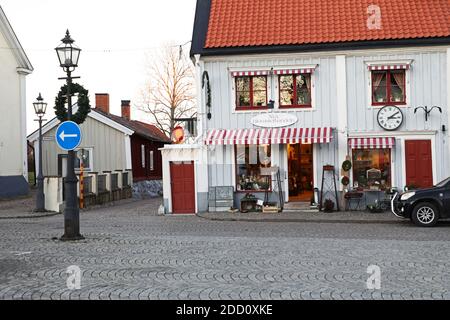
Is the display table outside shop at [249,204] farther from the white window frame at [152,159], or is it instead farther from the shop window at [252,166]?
the white window frame at [152,159]

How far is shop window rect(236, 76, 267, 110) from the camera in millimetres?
24375

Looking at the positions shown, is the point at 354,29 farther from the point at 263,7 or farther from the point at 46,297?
the point at 46,297

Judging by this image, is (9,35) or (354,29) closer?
(354,29)

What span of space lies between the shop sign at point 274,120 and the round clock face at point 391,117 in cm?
317

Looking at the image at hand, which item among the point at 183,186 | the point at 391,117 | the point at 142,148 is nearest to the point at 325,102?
the point at 391,117

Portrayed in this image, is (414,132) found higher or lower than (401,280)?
higher

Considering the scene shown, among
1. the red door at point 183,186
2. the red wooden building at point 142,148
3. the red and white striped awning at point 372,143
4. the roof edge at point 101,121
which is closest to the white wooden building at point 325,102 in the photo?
the red and white striped awning at point 372,143

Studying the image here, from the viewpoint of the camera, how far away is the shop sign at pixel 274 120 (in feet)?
78.9

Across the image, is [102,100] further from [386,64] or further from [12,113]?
[386,64]

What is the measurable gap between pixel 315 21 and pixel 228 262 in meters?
15.7

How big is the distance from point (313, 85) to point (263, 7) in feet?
14.7

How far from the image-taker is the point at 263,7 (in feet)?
86.2
